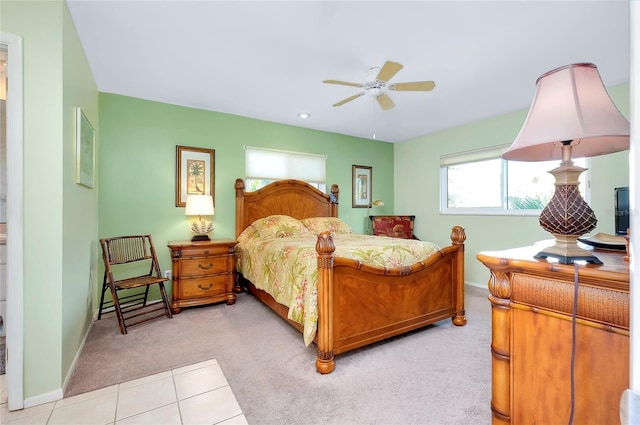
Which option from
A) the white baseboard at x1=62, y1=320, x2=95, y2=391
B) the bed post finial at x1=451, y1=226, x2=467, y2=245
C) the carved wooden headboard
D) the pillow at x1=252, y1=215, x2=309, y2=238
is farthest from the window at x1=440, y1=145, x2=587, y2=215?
the white baseboard at x1=62, y1=320, x2=95, y2=391

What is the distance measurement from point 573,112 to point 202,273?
3.17 meters

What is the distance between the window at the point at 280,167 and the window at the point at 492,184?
1.93 meters

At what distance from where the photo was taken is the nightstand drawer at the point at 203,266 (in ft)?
9.98

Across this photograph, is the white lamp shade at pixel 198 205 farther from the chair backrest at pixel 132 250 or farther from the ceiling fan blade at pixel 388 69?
the ceiling fan blade at pixel 388 69

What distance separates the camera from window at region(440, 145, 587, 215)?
357 centimetres

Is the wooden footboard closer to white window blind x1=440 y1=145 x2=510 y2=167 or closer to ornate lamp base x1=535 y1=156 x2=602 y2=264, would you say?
ornate lamp base x1=535 y1=156 x2=602 y2=264

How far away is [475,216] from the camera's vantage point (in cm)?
413

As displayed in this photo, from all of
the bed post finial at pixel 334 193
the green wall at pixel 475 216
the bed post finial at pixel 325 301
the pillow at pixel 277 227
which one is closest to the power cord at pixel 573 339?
the bed post finial at pixel 325 301

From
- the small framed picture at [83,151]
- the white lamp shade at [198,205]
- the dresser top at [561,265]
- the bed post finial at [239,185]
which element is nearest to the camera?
the dresser top at [561,265]

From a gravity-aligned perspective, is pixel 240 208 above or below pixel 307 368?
above

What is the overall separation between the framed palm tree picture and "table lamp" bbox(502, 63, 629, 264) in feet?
11.0

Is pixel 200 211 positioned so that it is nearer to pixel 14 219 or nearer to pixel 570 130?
pixel 14 219

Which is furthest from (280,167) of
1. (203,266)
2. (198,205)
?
(203,266)

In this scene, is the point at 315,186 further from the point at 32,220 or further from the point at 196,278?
the point at 32,220
